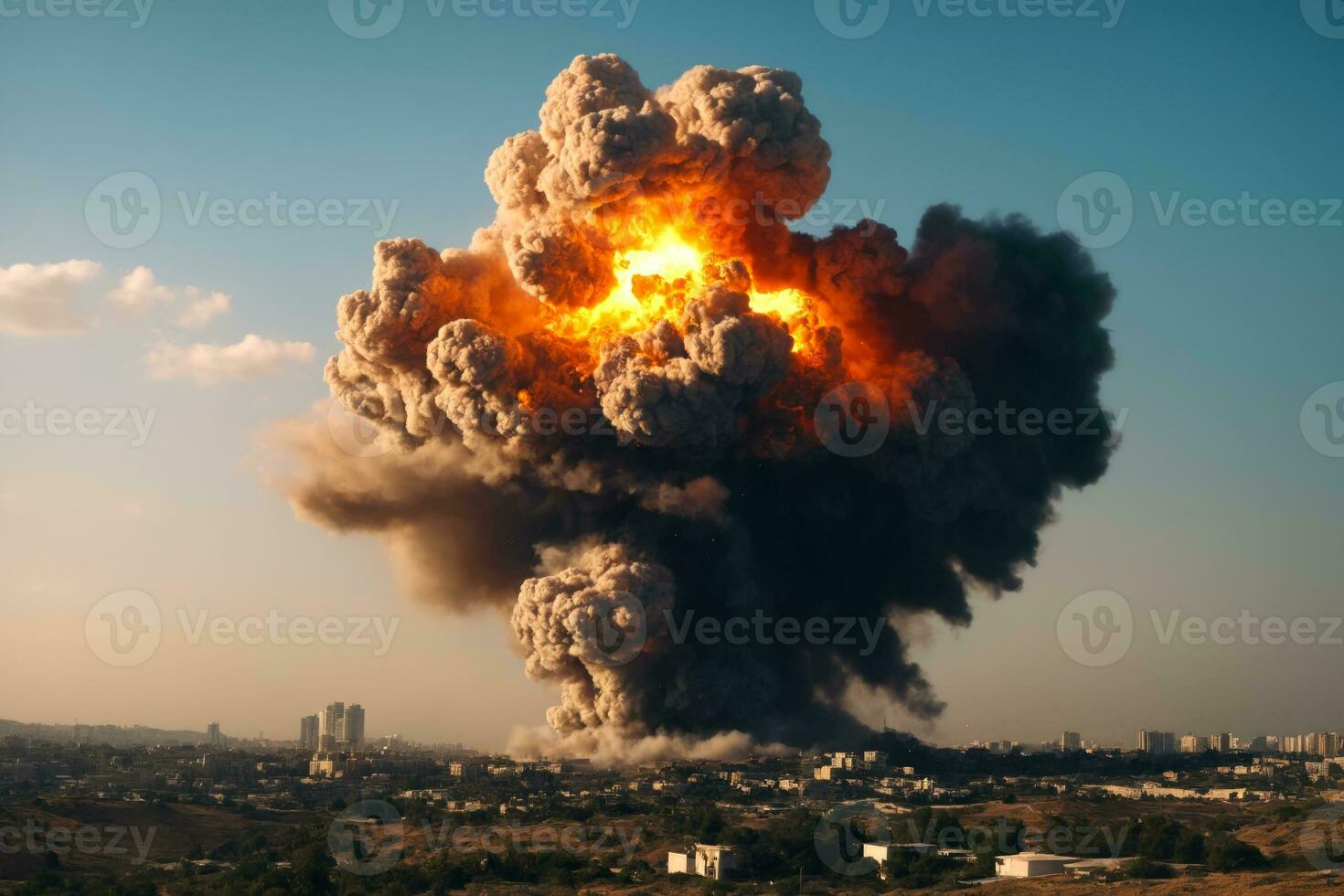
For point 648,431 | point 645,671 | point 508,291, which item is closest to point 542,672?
point 645,671

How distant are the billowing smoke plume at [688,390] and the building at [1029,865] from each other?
13.9 m

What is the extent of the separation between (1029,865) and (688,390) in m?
20.0

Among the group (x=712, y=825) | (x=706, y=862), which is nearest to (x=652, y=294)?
(x=712, y=825)

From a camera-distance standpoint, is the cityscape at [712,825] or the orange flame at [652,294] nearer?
the cityscape at [712,825]

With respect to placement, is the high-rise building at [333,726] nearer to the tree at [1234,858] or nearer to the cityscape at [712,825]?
the cityscape at [712,825]

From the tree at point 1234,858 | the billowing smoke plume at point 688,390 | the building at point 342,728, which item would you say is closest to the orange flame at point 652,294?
the billowing smoke plume at point 688,390

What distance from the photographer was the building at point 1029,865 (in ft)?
154

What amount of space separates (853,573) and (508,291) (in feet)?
57.1

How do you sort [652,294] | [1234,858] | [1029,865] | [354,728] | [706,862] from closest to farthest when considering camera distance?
[1029,865]
[1234,858]
[706,862]
[652,294]
[354,728]

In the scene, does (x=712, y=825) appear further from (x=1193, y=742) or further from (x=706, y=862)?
(x=1193, y=742)

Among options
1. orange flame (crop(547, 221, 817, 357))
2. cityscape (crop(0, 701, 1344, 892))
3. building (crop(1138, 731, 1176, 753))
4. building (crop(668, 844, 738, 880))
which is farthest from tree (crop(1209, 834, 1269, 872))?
building (crop(1138, 731, 1176, 753))

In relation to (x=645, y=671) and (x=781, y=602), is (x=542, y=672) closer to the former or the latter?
(x=645, y=671)

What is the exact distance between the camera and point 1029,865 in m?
47.0

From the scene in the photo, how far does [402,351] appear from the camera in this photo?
201ft
